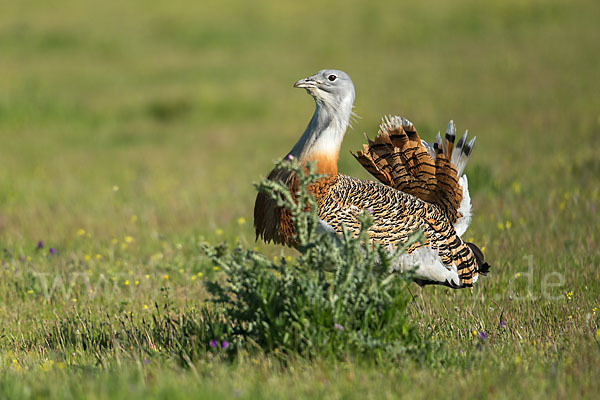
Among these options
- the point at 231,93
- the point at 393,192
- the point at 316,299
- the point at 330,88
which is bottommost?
the point at 316,299

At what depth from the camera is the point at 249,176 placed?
914 centimetres

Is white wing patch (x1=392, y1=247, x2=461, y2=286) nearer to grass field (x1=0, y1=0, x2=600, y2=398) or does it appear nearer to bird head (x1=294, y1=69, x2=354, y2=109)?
grass field (x1=0, y1=0, x2=600, y2=398)

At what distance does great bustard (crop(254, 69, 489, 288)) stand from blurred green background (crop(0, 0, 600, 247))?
198 cm

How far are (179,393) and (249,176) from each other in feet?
21.7

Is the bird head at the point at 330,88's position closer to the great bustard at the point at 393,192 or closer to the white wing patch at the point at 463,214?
the great bustard at the point at 393,192

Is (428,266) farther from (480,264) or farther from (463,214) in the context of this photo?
(463,214)

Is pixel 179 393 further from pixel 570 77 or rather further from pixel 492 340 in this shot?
pixel 570 77

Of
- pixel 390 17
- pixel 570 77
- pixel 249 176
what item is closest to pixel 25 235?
pixel 249 176

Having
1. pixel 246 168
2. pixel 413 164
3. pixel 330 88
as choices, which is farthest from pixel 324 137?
pixel 246 168

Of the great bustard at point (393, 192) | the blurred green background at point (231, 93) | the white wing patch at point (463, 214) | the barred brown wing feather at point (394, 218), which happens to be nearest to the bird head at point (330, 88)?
the great bustard at point (393, 192)

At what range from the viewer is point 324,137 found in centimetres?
403

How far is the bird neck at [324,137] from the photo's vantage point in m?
4.03

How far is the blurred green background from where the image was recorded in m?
8.20

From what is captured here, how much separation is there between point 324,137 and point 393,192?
71 cm
